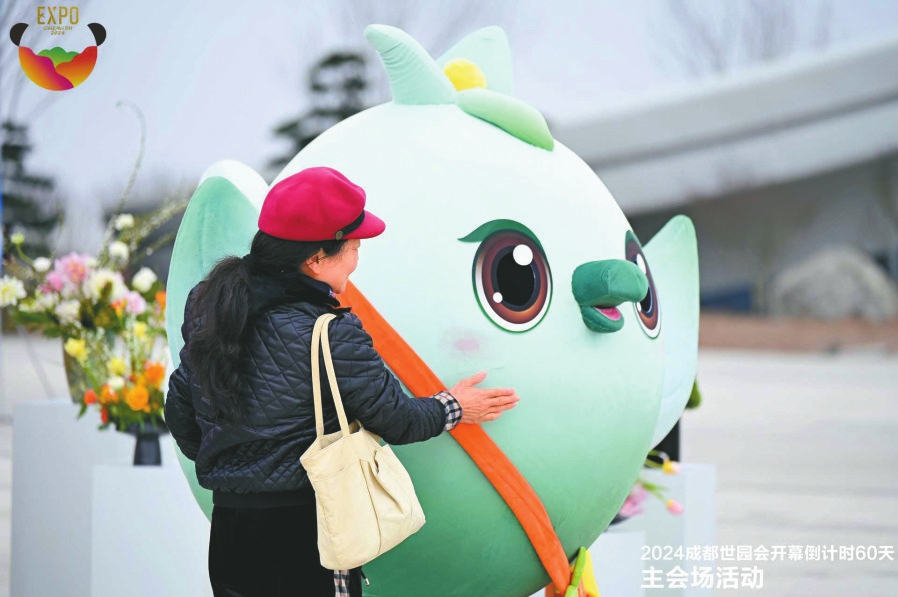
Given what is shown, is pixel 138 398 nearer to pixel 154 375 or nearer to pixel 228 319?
pixel 154 375

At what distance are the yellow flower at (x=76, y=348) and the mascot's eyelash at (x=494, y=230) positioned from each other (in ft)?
8.58

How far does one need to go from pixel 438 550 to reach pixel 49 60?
5206mm

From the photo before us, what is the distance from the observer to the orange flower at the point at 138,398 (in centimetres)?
454

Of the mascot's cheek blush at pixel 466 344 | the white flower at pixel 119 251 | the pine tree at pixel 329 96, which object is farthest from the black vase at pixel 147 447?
the pine tree at pixel 329 96

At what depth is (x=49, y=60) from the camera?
702cm

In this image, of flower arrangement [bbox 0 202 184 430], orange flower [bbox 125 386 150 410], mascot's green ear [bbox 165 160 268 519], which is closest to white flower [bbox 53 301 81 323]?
flower arrangement [bbox 0 202 184 430]

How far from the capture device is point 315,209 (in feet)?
8.31

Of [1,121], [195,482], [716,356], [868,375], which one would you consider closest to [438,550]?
[195,482]

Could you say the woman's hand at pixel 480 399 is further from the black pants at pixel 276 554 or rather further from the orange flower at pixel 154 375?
the orange flower at pixel 154 375

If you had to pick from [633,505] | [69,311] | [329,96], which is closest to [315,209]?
[633,505]

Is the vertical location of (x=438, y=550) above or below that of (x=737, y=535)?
above

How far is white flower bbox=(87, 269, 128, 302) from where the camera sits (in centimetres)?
515

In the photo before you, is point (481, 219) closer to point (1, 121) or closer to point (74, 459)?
point (74, 459)

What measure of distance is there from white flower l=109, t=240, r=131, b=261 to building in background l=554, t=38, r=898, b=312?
20.6 metres
